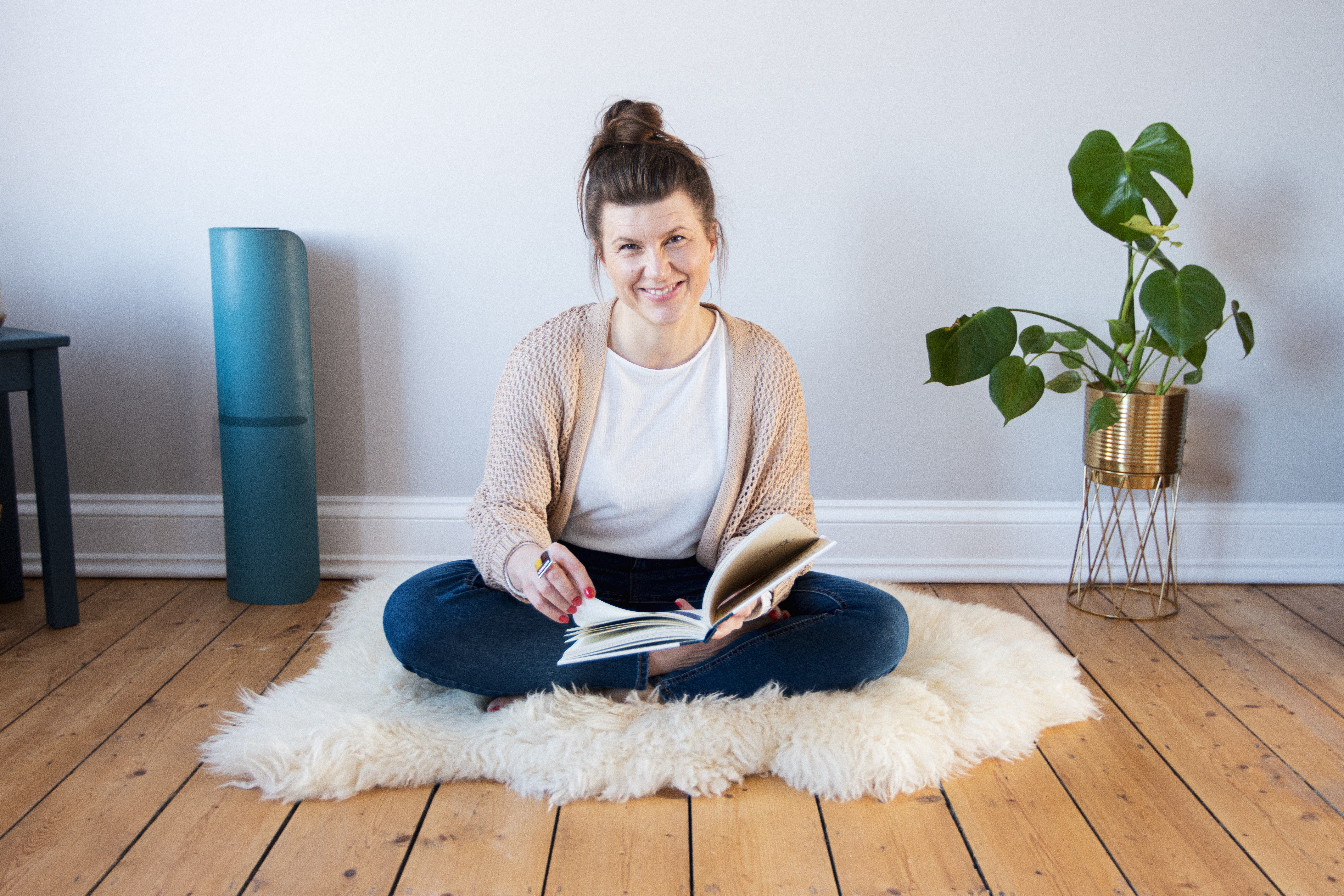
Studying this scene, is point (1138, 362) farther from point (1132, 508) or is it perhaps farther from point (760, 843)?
point (760, 843)

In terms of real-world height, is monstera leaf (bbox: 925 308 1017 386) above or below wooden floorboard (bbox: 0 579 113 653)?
above

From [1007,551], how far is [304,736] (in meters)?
1.59

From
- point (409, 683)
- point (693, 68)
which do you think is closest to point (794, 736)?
point (409, 683)

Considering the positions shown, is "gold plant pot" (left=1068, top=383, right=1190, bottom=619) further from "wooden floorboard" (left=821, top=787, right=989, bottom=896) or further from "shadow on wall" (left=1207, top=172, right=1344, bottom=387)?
"wooden floorboard" (left=821, top=787, right=989, bottom=896)

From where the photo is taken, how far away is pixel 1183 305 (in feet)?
6.04

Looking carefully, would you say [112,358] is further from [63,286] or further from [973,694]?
[973,694]

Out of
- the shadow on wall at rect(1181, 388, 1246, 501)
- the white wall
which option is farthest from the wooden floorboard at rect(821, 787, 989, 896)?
the shadow on wall at rect(1181, 388, 1246, 501)

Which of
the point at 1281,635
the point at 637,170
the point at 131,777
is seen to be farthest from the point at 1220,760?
the point at 131,777

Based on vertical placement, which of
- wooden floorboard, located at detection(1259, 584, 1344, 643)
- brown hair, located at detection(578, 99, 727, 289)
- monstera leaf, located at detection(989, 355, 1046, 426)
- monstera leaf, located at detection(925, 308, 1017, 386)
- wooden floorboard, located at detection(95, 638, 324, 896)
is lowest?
wooden floorboard, located at detection(1259, 584, 1344, 643)

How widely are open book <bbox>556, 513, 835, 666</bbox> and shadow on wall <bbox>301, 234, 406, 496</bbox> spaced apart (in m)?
1.12

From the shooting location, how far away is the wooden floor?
118cm

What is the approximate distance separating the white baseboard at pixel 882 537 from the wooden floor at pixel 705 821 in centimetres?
59

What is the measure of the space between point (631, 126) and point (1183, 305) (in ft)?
3.45

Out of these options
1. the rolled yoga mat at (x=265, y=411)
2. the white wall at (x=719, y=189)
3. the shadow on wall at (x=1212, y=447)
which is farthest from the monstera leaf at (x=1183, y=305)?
the rolled yoga mat at (x=265, y=411)
